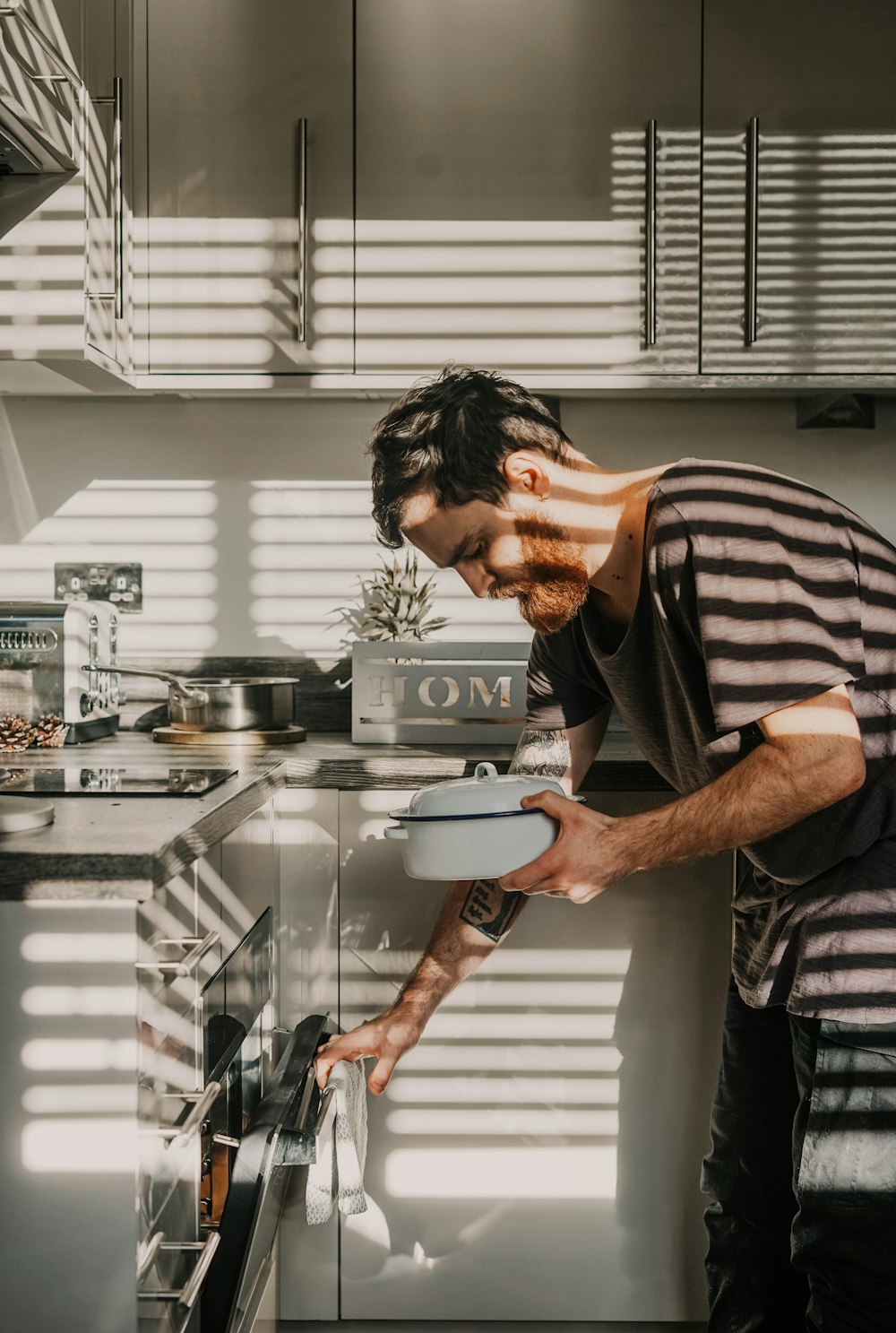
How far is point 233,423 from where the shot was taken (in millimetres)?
2174

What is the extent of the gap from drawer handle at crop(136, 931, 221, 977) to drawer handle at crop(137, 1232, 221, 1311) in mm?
255

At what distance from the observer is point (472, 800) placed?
1.05m

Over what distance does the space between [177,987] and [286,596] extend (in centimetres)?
121

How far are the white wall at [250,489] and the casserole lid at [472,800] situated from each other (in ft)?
3.59

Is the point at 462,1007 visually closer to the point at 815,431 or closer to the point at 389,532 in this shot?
the point at 389,532

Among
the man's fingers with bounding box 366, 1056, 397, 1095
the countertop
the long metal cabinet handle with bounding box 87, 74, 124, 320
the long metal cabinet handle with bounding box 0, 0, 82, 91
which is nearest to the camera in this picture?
the countertop

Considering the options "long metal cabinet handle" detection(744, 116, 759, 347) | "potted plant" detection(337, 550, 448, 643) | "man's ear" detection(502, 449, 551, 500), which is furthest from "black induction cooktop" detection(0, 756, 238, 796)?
"long metal cabinet handle" detection(744, 116, 759, 347)

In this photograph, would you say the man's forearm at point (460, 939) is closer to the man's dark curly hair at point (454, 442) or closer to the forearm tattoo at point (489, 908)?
the forearm tattoo at point (489, 908)

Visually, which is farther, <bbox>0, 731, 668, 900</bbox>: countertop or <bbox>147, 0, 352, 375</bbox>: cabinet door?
<bbox>147, 0, 352, 375</bbox>: cabinet door

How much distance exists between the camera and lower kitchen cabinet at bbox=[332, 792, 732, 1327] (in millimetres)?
1644

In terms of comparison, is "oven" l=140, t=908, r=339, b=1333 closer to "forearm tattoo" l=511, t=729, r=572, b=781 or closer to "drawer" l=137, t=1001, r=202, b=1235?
"drawer" l=137, t=1001, r=202, b=1235

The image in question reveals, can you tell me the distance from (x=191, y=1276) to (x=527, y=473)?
0.88 metres

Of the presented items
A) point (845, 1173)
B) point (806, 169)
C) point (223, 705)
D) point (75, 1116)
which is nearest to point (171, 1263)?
point (75, 1116)

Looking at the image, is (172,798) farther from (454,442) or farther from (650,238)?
(650,238)
